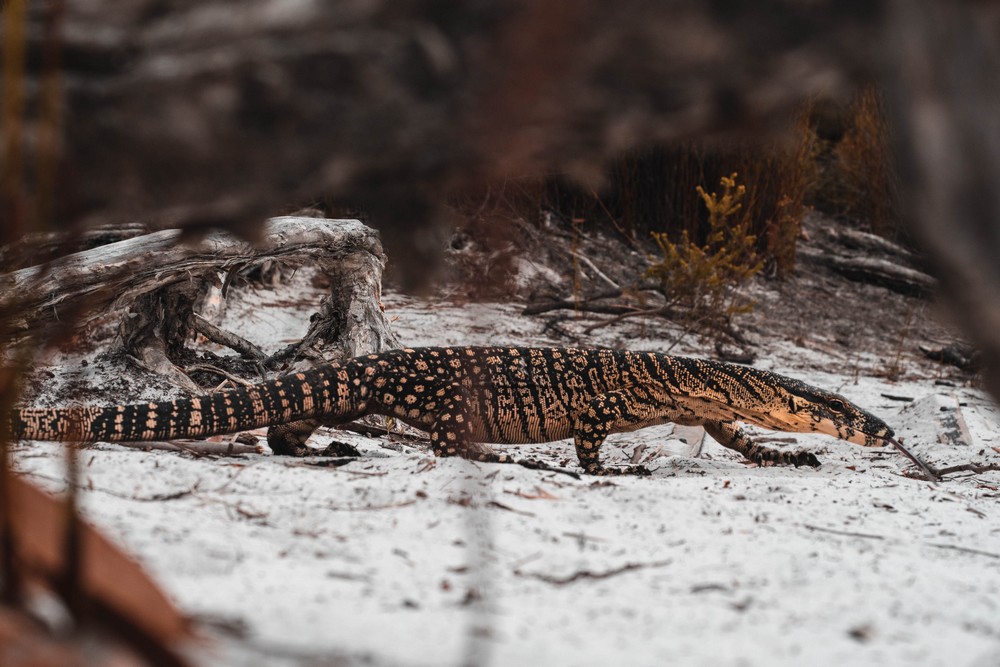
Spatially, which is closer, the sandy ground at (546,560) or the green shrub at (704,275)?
the sandy ground at (546,560)

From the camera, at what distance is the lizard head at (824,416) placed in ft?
17.8

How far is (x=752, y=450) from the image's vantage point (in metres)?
5.81

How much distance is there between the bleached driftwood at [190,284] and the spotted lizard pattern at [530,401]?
0.84 m

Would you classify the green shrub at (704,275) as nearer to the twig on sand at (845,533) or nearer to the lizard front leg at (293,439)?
the lizard front leg at (293,439)

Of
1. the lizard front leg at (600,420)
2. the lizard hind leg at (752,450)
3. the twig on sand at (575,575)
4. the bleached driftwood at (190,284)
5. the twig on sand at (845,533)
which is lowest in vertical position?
the lizard hind leg at (752,450)

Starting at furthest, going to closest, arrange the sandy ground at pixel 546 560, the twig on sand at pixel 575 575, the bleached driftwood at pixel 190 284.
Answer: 1. the bleached driftwood at pixel 190 284
2. the twig on sand at pixel 575 575
3. the sandy ground at pixel 546 560

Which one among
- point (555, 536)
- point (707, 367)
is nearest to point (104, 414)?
point (555, 536)

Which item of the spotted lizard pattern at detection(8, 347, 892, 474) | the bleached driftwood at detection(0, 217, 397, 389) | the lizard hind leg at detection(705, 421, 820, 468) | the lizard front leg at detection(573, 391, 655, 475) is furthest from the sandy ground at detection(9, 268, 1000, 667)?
the bleached driftwood at detection(0, 217, 397, 389)

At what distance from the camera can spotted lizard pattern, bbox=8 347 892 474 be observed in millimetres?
4828

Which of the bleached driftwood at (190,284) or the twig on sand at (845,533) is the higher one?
the bleached driftwood at (190,284)

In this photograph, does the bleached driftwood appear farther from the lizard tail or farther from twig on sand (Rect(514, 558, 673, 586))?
twig on sand (Rect(514, 558, 673, 586))

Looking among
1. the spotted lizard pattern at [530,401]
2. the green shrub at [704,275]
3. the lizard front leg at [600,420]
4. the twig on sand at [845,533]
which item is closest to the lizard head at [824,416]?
the spotted lizard pattern at [530,401]

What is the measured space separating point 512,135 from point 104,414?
126 inches

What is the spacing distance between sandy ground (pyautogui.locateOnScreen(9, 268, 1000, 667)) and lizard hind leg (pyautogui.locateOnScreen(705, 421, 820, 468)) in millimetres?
618
